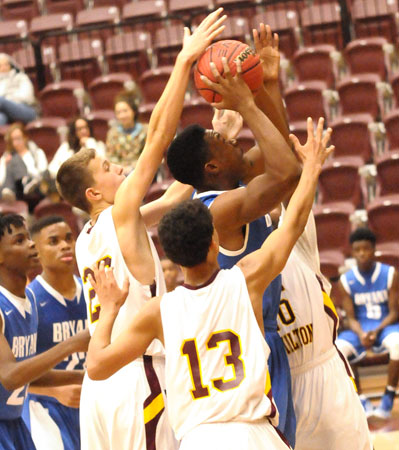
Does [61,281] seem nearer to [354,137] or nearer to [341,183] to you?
[341,183]

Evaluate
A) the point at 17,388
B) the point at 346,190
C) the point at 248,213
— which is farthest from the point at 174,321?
the point at 346,190

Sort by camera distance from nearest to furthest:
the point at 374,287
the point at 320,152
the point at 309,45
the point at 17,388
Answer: the point at 320,152
the point at 17,388
the point at 374,287
the point at 309,45

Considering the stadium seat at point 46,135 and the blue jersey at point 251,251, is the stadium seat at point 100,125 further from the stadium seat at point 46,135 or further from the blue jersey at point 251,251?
the blue jersey at point 251,251

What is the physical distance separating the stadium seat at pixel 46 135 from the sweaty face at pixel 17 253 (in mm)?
6341

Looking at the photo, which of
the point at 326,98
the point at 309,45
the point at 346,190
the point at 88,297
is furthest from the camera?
the point at 309,45

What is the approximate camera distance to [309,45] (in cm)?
1241

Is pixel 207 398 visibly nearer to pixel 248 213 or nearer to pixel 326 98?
pixel 248 213

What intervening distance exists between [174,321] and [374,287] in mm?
5150

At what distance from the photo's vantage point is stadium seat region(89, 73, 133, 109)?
1180 cm

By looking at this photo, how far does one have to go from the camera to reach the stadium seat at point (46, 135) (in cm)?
1134

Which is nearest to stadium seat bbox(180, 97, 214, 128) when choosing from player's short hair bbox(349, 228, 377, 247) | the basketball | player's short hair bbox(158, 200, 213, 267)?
player's short hair bbox(349, 228, 377, 247)

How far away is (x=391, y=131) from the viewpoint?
9945 mm

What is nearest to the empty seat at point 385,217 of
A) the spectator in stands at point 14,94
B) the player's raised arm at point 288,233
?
the spectator in stands at point 14,94

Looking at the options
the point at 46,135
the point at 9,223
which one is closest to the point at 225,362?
the point at 9,223
